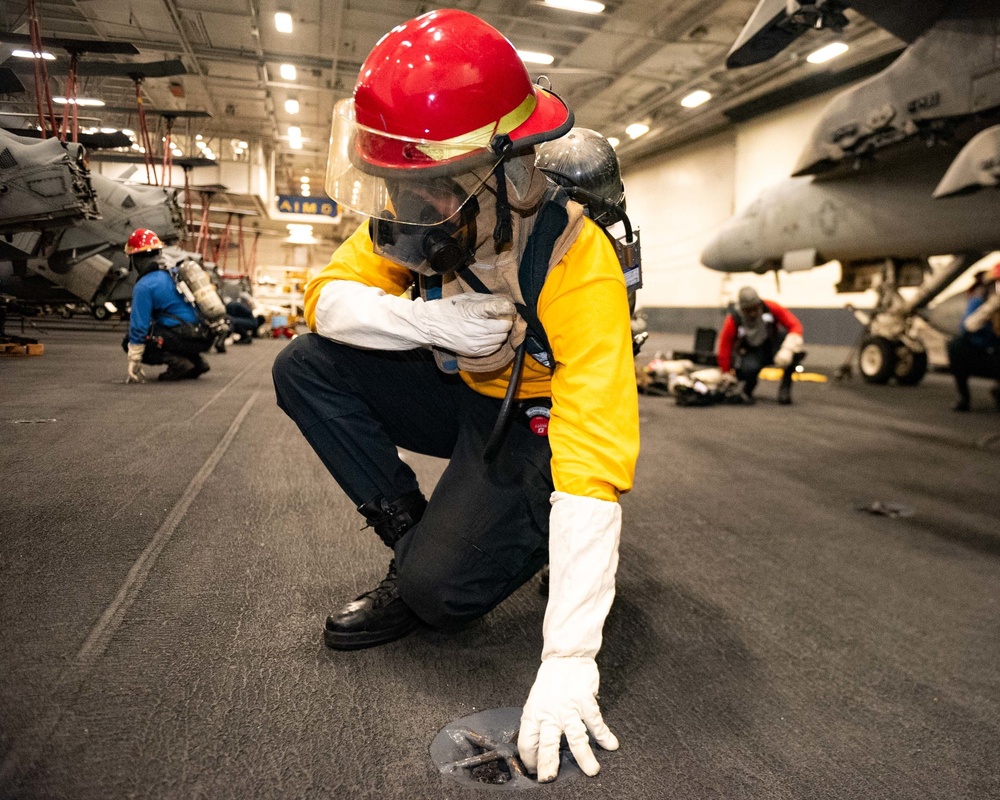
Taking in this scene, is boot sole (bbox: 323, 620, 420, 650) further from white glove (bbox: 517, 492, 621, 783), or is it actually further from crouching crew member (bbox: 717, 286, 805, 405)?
crouching crew member (bbox: 717, 286, 805, 405)

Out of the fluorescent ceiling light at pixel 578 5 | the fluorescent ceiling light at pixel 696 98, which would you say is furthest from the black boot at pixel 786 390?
the fluorescent ceiling light at pixel 696 98

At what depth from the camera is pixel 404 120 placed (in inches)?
45.2

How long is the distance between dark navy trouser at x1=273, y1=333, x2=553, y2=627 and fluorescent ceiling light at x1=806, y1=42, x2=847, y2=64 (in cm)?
1199

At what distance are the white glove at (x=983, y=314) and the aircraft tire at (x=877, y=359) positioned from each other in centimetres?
211

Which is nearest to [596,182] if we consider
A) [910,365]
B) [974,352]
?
[974,352]

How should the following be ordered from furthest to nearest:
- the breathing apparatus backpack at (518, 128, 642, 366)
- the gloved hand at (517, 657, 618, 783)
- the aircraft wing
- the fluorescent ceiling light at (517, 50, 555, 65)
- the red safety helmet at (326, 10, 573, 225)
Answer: the fluorescent ceiling light at (517, 50, 555, 65) < the aircraft wing < the breathing apparatus backpack at (518, 128, 642, 366) < the red safety helmet at (326, 10, 573, 225) < the gloved hand at (517, 657, 618, 783)

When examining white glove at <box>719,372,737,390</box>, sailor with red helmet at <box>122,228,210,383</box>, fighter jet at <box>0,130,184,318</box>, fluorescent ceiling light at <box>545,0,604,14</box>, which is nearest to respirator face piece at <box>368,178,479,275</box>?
fighter jet at <box>0,130,184,318</box>

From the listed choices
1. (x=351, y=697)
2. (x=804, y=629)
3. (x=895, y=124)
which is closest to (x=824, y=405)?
(x=895, y=124)

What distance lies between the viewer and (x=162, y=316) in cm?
524

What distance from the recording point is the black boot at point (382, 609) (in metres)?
1.35

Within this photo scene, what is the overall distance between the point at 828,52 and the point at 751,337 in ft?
24.6

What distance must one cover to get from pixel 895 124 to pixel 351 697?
525 centimetres

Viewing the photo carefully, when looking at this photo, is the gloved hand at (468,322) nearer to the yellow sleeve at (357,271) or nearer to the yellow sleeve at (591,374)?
the yellow sleeve at (591,374)

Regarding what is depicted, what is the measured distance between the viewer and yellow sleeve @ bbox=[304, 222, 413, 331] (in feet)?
4.61
